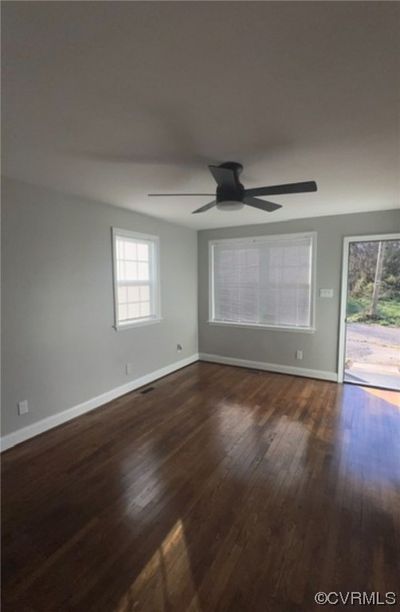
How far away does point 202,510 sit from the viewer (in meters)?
1.99

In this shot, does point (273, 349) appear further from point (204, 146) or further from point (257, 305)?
point (204, 146)

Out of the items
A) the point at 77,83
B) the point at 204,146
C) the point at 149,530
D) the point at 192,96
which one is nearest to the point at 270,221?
the point at 204,146

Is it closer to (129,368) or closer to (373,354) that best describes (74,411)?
(129,368)

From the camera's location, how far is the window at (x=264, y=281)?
15.2 ft

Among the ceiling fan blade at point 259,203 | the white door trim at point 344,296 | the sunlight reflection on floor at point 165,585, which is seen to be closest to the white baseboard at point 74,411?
the sunlight reflection on floor at point 165,585

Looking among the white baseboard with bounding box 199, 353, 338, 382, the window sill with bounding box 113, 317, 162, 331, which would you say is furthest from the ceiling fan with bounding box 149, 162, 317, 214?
the white baseboard with bounding box 199, 353, 338, 382

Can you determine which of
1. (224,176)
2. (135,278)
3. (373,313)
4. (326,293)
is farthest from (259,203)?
(373,313)

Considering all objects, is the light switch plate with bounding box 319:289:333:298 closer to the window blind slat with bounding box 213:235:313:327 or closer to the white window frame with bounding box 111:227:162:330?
the window blind slat with bounding box 213:235:313:327

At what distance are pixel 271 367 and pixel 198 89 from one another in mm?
4252

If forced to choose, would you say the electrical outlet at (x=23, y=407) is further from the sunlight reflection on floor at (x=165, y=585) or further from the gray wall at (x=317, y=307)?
the gray wall at (x=317, y=307)

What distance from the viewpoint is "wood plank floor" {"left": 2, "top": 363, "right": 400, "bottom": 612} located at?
1505mm

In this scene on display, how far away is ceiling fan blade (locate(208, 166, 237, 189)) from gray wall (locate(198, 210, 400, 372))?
2581 millimetres

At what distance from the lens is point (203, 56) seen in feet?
4.14

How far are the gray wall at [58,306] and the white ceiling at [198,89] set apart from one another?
1.56ft
